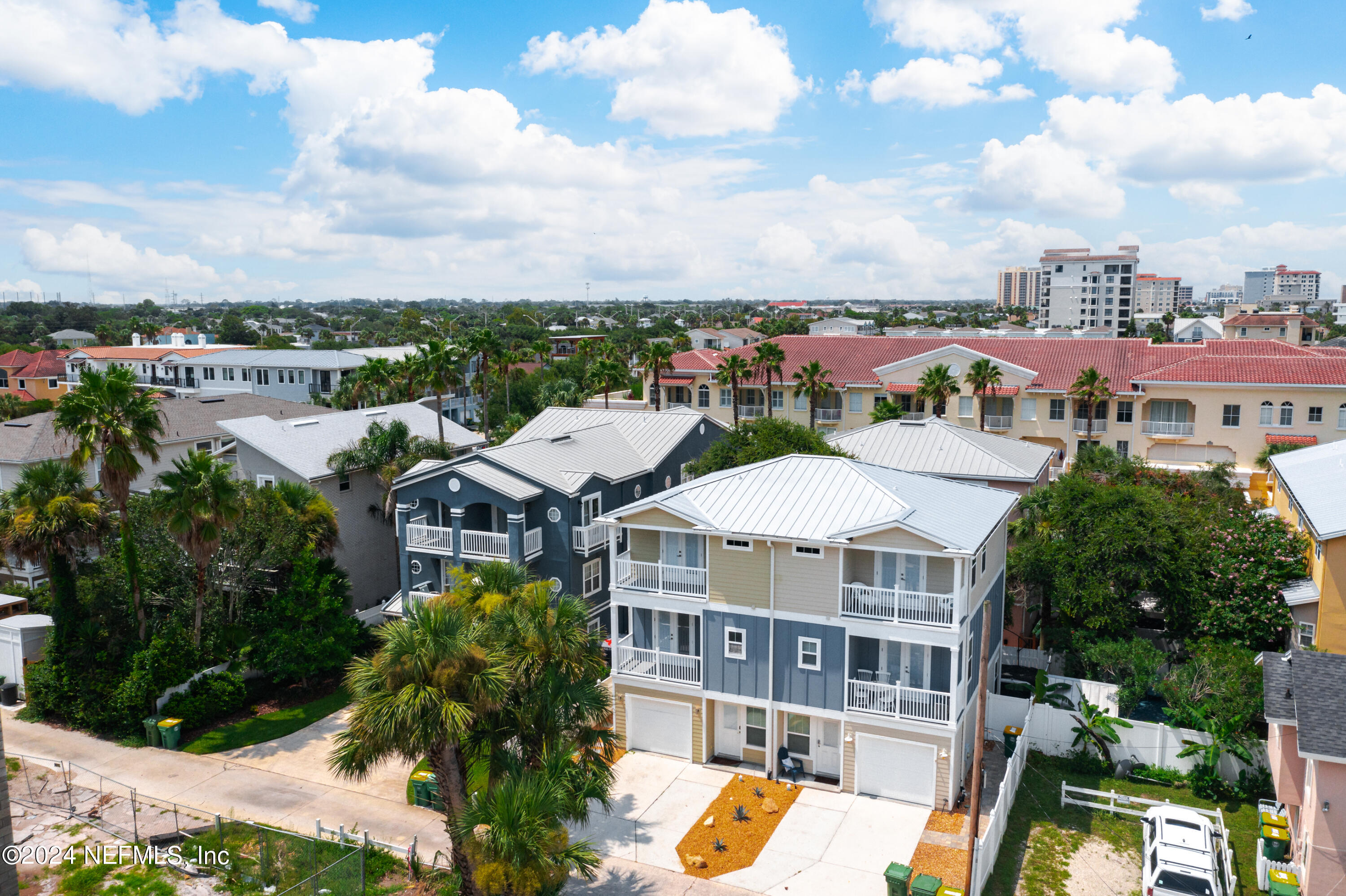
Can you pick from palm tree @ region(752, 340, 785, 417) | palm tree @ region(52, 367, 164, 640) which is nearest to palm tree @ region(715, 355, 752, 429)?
palm tree @ region(752, 340, 785, 417)

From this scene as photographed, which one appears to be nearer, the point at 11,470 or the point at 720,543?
the point at 720,543

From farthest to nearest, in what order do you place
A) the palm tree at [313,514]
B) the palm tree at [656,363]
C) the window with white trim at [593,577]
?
the palm tree at [656,363] < the window with white trim at [593,577] < the palm tree at [313,514]

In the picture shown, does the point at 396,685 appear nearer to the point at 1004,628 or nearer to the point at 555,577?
the point at 555,577

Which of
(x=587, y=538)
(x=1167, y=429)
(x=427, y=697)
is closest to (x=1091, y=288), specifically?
(x=1167, y=429)

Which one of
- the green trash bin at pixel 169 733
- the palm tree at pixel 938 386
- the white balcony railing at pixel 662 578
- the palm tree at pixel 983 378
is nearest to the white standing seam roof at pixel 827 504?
the white balcony railing at pixel 662 578

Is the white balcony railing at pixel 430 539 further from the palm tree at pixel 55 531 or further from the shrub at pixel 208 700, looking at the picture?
the palm tree at pixel 55 531

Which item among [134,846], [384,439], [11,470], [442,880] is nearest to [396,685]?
[442,880]
